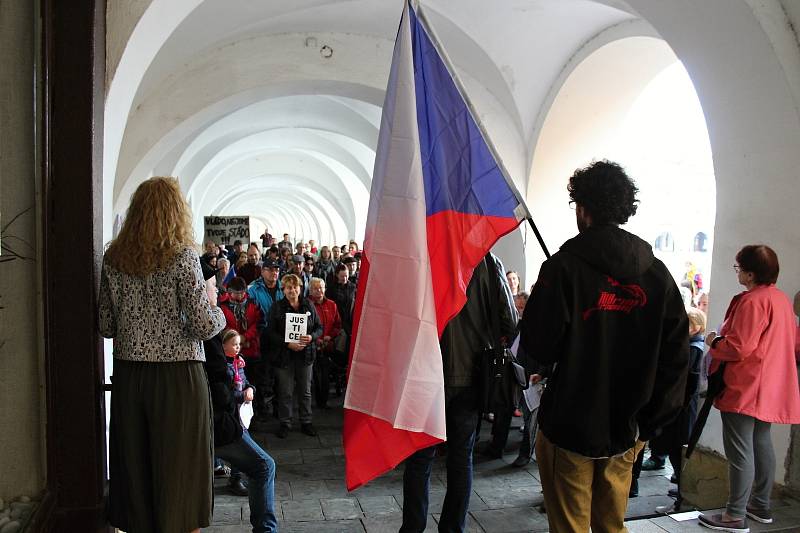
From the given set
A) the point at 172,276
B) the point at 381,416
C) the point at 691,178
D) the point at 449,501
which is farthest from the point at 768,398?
the point at 691,178

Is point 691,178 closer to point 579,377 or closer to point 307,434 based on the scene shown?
point 307,434

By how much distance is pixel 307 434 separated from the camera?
673cm

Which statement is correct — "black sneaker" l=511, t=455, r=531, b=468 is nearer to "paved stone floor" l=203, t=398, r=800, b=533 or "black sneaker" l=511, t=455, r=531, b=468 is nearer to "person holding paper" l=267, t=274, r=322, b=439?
"paved stone floor" l=203, t=398, r=800, b=533

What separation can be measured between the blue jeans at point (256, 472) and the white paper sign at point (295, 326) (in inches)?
121

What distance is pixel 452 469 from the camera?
352 centimetres

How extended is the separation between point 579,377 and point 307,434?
4.59m

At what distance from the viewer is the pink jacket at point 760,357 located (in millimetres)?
3879

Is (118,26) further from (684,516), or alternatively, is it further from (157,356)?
(684,516)

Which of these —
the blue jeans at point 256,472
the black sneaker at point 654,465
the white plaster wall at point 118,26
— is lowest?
the black sneaker at point 654,465

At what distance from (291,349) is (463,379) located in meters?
3.58

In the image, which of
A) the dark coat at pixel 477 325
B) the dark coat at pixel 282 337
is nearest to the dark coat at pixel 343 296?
the dark coat at pixel 282 337

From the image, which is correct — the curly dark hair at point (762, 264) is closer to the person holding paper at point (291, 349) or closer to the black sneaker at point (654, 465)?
the black sneaker at point (654, 465)

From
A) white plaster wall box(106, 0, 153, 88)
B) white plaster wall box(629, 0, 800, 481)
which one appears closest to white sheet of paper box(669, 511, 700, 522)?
white plaster wall box(629, 0, 800, 481)

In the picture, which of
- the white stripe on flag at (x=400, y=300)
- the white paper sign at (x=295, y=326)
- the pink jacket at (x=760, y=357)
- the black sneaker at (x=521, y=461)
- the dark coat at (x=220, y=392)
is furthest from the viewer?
the white paper sign at (x=295, y=326)
